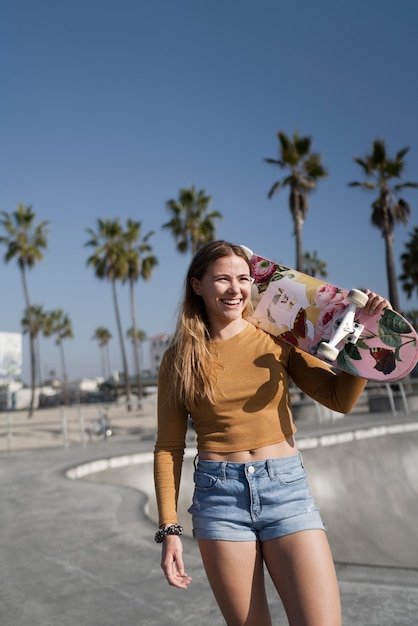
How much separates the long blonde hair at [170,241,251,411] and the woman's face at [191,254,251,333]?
0.10ft

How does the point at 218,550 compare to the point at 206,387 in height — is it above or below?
below

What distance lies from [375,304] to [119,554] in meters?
3.99

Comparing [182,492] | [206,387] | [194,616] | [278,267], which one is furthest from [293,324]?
[182,492]

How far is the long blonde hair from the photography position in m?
1.87

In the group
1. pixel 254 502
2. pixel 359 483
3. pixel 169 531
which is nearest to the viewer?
pixel 254 502

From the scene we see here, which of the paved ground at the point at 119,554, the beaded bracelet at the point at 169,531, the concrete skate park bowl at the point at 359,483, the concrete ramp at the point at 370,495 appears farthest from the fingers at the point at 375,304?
the concrete skate park bowl at the point at 359,483

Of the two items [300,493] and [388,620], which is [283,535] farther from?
[388,620]

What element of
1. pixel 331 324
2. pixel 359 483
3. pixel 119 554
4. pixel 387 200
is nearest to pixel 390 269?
pixel 387 200

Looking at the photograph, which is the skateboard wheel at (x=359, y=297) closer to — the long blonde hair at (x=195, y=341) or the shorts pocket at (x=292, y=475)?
the long blonde hair at (x=195, y=341)

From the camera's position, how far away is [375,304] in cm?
187

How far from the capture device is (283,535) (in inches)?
65.4

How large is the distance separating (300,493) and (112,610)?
2.49m

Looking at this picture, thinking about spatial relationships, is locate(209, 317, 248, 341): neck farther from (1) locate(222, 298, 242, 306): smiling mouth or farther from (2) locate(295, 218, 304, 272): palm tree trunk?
(2) locate(295, 218, 304, 272): palm tree trunk

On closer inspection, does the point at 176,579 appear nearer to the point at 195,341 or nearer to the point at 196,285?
the point at 195,341
